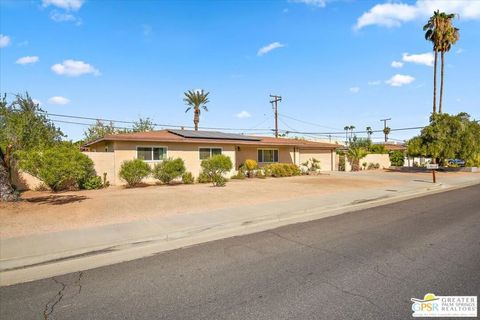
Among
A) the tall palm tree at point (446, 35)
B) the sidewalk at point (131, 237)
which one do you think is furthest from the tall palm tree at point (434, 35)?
the sidewalk at point (131, 237)

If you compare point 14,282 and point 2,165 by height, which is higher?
point 2,165

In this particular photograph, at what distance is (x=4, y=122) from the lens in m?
23.7

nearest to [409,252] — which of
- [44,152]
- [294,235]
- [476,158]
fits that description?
[294,235]

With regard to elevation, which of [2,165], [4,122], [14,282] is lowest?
[14,282]

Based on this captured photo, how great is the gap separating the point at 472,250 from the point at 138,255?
639cm

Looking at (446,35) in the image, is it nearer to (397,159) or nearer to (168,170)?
(397,159)

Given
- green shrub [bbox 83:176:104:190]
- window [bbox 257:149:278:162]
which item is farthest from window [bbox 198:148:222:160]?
green shrub [bbox 83:176:104:190]

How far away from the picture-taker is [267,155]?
93.8ft

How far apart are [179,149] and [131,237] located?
1475cm

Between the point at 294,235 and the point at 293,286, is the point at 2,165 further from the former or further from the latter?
the point at 293,286

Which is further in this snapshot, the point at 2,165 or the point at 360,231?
the point at 2,165

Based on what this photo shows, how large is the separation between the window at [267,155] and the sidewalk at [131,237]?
1699 centimetres

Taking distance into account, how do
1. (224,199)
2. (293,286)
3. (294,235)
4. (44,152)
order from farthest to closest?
(44,152) < (224,199) < (294,235) < (293,286)

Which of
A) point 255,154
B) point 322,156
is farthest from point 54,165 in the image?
point 322,156
